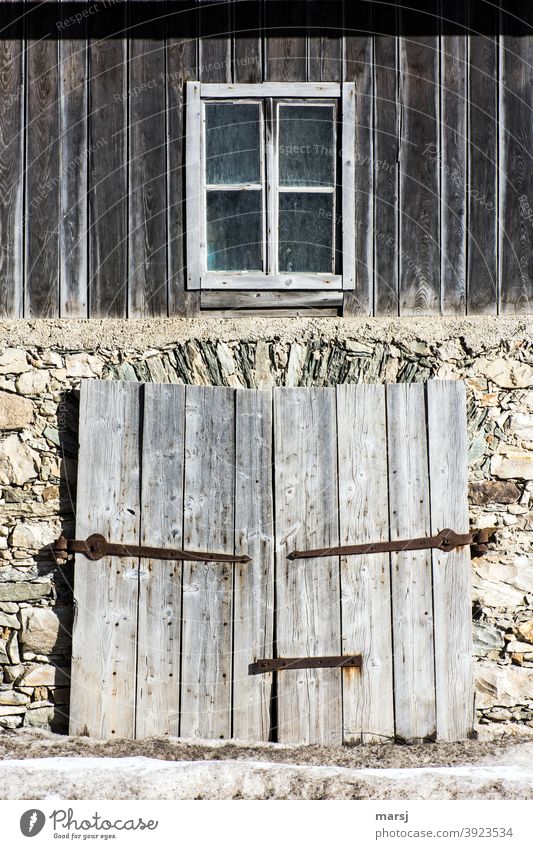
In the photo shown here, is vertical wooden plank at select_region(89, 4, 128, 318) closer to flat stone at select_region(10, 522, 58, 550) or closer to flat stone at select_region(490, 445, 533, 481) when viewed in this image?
flat stone at select_region(10, 522, 58, 550)

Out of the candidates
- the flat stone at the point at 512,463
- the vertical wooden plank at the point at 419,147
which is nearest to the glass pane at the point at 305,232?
the vertical wooden plank at the point at 419,147

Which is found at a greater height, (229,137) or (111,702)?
(229,137)

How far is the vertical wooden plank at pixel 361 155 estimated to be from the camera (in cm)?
495

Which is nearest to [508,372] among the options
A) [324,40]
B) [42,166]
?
[324,40]

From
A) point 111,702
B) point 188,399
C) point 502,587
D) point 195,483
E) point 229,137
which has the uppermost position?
point 229,137

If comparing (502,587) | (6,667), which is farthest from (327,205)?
(6,667)

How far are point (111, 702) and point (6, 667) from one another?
0.62 metres

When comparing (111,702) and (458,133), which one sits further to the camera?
(458,133)

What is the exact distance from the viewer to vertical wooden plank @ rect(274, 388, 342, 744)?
4.59 metres

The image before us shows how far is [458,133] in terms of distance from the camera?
4.97 metres

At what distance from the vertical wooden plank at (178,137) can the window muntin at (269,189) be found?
14cm

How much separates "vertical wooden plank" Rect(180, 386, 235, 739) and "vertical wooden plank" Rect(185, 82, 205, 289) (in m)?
0.73

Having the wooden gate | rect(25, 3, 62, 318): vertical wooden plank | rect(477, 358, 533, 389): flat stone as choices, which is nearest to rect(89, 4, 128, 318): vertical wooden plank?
rect(25, 3, 62, 318): vertical wooden plank

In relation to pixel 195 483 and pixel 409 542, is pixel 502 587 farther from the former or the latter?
pixel 195 483
